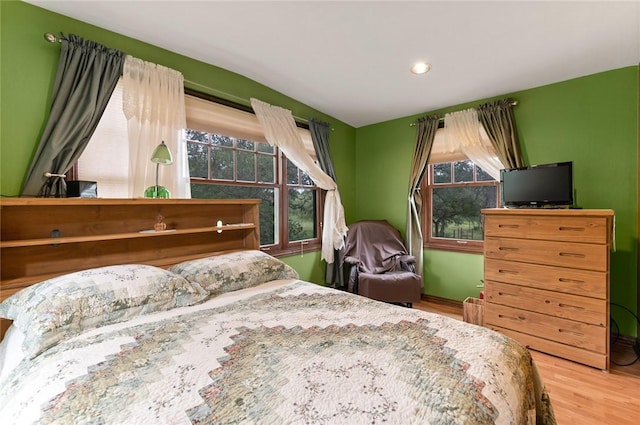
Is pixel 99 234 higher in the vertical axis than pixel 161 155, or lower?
lower

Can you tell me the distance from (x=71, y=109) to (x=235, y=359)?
5.94 ft

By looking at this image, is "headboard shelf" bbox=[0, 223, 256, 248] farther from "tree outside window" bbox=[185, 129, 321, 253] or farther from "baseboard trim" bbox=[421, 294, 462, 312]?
"baseboard trim" bbox=[421, 294, 462, 312]

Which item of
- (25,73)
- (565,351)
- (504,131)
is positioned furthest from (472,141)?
(25,73)

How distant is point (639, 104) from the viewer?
241 cm

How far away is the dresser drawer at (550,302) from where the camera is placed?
83.6 inches

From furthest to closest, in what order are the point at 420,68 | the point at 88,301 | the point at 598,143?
the point at 598,143 → the point at 420,68 → the point at 88,301

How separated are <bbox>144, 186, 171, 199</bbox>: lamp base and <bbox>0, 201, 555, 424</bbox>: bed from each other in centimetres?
32

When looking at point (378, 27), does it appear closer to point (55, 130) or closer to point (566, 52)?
point (566, 52)

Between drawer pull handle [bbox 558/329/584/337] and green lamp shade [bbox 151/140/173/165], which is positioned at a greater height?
green lamp shade [bbox 151/140/173/165]

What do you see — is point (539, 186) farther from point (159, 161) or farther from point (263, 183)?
point (159, 161)

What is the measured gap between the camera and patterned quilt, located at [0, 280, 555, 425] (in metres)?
0.78

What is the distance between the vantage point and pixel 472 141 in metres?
3.11

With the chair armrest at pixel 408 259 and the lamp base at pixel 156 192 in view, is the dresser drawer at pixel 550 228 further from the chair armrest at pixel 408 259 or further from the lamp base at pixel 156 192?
the lamp base at pixel 156 192

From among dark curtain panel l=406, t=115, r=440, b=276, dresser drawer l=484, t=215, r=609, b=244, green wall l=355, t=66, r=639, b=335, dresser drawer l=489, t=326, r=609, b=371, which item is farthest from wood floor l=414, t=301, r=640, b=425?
dark curtain panel l=406, t=115, r=440, b=276
